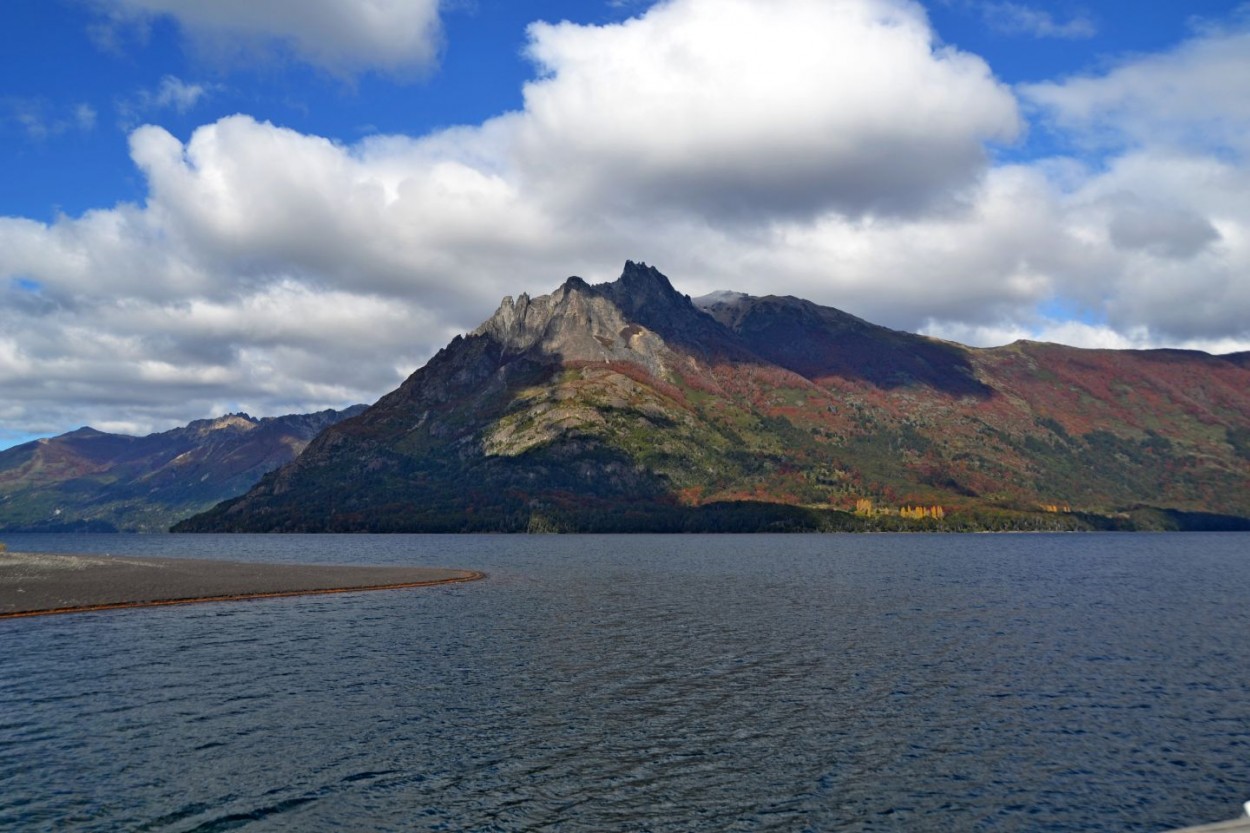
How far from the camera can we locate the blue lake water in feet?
115

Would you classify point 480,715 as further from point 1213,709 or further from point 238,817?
point 1213,709

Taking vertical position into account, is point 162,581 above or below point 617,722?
above

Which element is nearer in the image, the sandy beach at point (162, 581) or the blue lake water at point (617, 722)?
the blue lake water at point (617, 722)

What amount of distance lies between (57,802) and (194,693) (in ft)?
66.2

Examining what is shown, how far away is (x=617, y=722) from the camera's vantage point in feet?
158

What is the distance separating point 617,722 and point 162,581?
111547 mm

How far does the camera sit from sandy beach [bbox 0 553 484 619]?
10288cm

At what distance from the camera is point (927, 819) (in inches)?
1353

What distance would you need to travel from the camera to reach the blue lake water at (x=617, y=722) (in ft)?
115

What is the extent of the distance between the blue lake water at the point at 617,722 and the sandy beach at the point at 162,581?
13.7 m

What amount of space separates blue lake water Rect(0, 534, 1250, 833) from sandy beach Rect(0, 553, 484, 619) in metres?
13.7

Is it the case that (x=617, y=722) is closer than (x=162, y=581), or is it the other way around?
(x=617, y=722)

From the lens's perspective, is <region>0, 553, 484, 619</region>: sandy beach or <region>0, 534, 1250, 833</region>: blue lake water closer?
<region>0, 534, 1250, 833</region>: blue lake water

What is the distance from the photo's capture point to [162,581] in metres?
130
